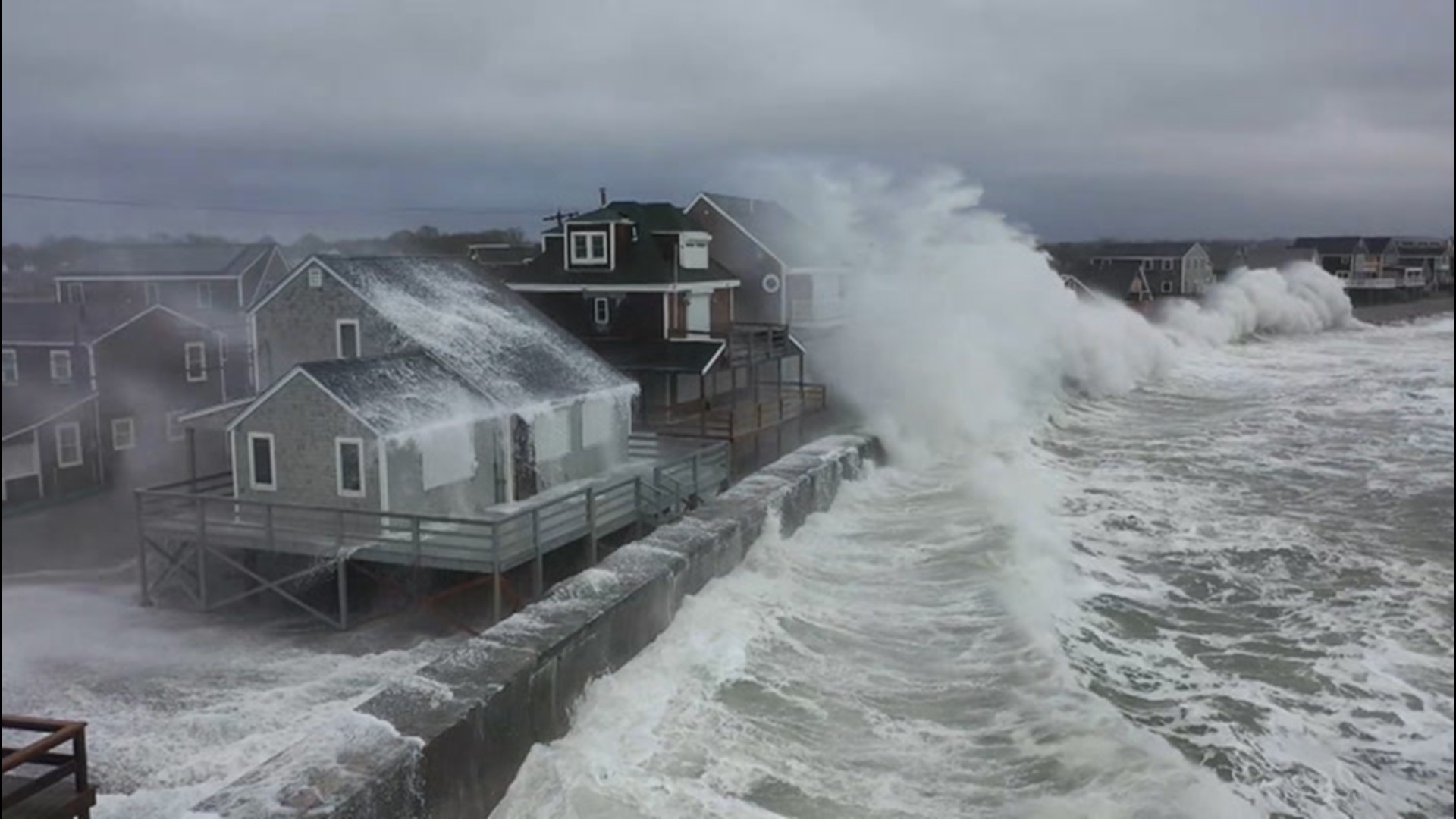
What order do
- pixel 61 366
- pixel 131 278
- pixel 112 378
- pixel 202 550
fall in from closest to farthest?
pixel 61 366 < pixel 112 378 < pixel 131 278 < pixel 202 550

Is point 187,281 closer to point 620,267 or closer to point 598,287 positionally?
point 598,287

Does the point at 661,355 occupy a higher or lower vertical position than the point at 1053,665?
higher

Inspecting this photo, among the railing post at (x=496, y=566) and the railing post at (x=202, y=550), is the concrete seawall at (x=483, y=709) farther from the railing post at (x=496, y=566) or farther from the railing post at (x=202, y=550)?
the railing post at (x=202, y=550)

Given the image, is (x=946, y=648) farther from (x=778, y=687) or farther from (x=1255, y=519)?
(x=1255, y=519)

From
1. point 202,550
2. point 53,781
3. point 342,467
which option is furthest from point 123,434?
point 202,550

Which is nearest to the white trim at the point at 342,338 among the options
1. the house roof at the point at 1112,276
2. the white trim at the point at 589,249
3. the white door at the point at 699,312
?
the white trim at the point at 589,249

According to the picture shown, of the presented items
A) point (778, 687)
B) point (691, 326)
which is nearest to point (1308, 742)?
point (778, 687)
